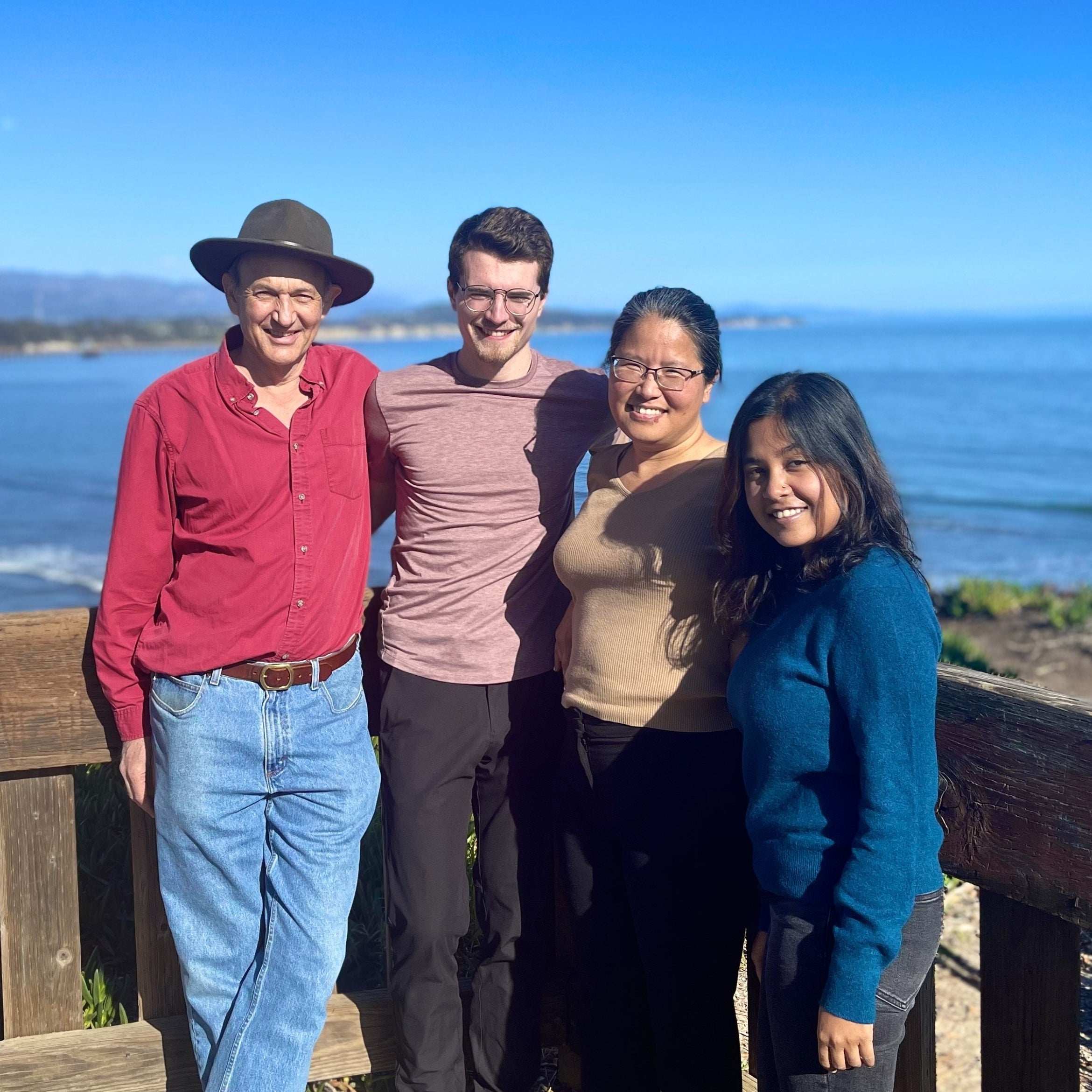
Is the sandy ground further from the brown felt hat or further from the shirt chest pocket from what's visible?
the brown felt hat

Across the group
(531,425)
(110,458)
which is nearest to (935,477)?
(110,458)

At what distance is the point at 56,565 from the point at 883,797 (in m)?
15.6

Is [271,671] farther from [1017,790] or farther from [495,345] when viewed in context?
[1017,790]

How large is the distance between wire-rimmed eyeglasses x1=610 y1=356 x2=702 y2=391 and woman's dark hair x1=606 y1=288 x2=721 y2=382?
5 cm

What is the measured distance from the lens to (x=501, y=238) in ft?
9.20

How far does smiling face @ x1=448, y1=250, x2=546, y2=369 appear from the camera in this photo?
2809 millimetres

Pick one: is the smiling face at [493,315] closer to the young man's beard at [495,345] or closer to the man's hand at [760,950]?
the young man's beard at [495,345]

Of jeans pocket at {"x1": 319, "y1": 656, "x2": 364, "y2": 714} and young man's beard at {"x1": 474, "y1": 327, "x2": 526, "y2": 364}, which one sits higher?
young man's beard at {"x1": 474, "y1": 327, "x2": 526, "y2": 364}

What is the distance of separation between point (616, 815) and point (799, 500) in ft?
2.87

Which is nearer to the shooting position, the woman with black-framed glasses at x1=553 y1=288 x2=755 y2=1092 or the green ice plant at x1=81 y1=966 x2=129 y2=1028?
the woman with black-framed glasses at x1=553 y1=288 x2=755 y2=1092

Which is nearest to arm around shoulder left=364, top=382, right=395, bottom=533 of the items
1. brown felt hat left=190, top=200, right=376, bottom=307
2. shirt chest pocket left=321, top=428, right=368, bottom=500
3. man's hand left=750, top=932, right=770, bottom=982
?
shirt chest pocket left=321, top=428, right=368, bottom=500

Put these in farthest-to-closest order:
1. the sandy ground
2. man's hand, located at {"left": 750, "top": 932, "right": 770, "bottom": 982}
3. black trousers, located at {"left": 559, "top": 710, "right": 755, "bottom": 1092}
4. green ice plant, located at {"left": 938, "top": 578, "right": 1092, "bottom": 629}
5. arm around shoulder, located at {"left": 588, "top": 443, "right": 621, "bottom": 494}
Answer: green ice plant, located at {"left": 938, "top": 578, "right": 1092, "bottom": 629} → the sandy ground → arm around shoulder, located at {"left": 588, "top": 443, "right": 621, "bottom": 494} → black trousers, located at {"left": 559, "top": 710, "right": 755, "bottom": 1092} → man's hand, located at {"left": 750, "top": 932, "right": 770, "bottom": 982}

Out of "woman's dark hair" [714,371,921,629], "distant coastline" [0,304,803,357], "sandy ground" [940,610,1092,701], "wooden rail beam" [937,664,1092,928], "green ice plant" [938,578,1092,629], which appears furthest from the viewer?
"distant coastline" [0,304,803,357]

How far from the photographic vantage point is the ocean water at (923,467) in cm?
1722
